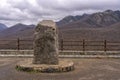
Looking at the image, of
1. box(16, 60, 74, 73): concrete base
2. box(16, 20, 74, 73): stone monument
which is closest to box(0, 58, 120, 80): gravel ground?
box(16, 60, 74, 73): concrete base

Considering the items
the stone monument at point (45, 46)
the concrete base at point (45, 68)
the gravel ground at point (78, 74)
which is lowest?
the gravel ground at point (78, 74)

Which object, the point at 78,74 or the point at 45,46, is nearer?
the point at 78,74

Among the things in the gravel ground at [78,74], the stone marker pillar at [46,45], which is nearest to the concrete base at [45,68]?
the gravel ground at [78,74]

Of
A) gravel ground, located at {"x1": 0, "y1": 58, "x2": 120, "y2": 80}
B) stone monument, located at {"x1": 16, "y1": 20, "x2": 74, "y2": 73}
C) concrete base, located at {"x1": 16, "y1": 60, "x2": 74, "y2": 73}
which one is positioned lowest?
gravel ground, located at {"x1": 0, "y1": 58, "x2": 120, "y2": 80}

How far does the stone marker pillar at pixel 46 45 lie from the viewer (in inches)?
508

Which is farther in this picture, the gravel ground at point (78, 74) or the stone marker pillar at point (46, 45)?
the stone marker pillar at point (46, 45)

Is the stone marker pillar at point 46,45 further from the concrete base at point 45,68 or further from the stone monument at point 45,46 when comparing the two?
the concrete base at point 45,68

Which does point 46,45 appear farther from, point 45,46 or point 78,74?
point 78,74

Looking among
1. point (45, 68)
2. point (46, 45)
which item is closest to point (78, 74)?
point (45, 68)

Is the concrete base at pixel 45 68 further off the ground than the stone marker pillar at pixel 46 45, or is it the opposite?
the stone marker pillar at pixel 46 45

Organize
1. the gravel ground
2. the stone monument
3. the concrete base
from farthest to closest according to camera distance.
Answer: the stone monument, the concrete base, the gravel ground

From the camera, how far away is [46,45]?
1293 cm

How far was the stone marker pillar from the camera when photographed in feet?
42.3

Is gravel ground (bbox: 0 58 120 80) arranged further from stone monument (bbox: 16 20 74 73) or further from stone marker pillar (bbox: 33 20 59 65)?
stone marker pillar (bbox: 33 20 59 65)
